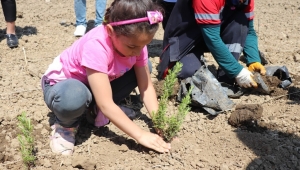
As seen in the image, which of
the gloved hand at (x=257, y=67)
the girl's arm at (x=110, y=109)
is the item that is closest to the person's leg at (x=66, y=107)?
the girl's arm at (x=110, y=109)

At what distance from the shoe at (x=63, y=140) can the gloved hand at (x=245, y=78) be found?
1.34m

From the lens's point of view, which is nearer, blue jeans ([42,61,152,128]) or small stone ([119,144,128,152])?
blue jeans ([42,61,152,128])

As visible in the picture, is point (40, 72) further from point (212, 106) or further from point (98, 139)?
point (212, 106)

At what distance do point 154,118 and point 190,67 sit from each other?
3.24 ft

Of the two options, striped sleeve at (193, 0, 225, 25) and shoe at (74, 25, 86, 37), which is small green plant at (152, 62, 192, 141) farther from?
shoe at (74, 25, 86, 37)

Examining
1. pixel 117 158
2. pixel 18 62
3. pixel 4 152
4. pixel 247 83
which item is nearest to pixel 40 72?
pixel 18 62

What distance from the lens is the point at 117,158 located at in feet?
7.22

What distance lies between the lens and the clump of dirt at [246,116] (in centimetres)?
249

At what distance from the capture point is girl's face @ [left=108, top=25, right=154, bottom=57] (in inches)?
74.3

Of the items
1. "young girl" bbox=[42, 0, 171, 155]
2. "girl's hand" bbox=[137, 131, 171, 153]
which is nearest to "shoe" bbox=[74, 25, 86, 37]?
"young girl" bbox=[42, 0, 171, 155]

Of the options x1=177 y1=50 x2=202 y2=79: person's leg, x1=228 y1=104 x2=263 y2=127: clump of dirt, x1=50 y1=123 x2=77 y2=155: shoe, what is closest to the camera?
x1=50 y1=123 x2=77 y2=155: shoe

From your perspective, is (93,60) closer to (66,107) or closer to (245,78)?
(66,107)

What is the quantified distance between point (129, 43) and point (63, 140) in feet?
2.58

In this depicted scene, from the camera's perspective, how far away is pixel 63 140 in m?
2.26
